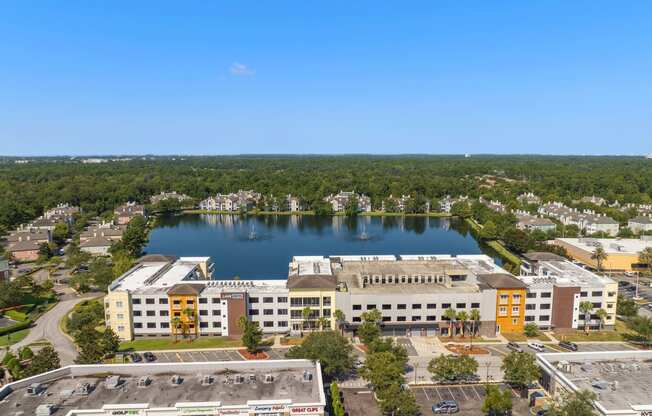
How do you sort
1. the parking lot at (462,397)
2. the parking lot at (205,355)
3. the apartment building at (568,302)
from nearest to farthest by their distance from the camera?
the parking lot at (462,397) < the parking lot at (205,355) < the apartment building at (568,302)

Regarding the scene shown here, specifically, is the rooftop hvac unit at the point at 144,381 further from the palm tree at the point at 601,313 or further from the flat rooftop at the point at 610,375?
the palm tree at the point at 601,313

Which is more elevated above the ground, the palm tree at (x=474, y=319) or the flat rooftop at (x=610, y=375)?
the flat rooftop at (x=610, y=375)

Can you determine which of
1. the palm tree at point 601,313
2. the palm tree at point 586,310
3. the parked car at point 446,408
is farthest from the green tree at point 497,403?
A: the palm tree at point 601,313

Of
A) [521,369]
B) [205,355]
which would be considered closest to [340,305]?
[205,355]

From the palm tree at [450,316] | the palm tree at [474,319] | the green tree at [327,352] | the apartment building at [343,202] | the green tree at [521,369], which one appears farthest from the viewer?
the apartment building at [343,202]

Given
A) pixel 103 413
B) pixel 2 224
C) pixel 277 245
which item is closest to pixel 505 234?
pixel 277 245

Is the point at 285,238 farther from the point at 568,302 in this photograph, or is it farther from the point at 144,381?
the point at 144,381

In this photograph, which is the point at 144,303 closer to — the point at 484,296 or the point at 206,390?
the point at 206,390
